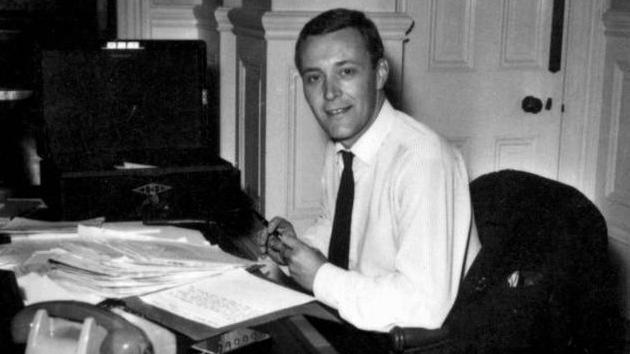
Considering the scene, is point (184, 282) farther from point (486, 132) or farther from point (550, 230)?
point (486, 132)

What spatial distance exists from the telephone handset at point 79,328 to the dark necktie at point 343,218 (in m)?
0.87

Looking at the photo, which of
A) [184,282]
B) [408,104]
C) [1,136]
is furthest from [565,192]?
[1,136]

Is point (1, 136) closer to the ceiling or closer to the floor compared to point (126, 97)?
closer to the floor

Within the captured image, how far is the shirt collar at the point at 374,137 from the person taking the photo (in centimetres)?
188

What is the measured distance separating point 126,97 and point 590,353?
4.98ft

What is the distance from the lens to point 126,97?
2.49 m

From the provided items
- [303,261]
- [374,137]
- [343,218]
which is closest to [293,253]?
[303,261]

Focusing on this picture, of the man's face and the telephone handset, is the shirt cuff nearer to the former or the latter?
the man's face

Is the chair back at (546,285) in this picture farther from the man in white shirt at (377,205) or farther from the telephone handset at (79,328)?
the telephone handset at (79,328)

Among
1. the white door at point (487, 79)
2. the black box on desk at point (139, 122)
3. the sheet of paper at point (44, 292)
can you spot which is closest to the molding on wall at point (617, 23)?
the white door at point (487, 79)

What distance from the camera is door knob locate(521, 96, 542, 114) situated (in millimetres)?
3676

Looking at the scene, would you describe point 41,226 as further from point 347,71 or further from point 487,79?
point 487,79

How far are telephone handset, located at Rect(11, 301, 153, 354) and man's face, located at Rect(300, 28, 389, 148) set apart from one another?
2.91 ft

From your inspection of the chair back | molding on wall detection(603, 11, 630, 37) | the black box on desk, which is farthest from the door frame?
the chair back
